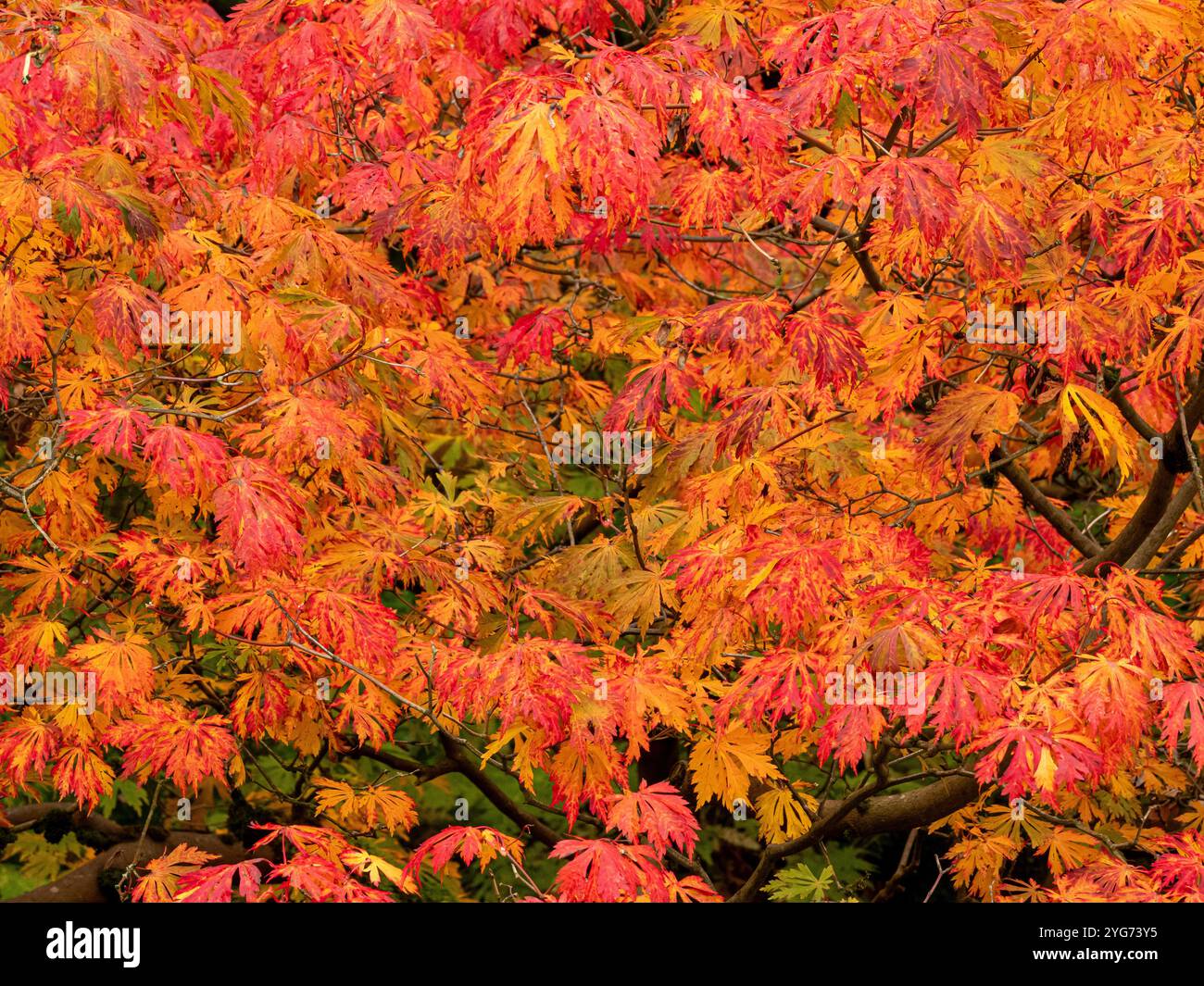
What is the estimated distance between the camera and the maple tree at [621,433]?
389 cm

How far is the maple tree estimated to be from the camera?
12.8 ft

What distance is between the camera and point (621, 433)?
488cm

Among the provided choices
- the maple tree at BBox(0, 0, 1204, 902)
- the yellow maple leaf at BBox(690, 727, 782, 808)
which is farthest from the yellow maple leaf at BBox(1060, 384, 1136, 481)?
the yellow maple leaf at BBox(690, 727, 782, 808)

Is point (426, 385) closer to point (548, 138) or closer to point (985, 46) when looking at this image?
point (548, 138)

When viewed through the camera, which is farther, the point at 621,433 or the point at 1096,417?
the point at 621,433

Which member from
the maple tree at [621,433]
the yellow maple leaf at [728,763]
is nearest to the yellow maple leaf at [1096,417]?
the maple tree at [621,433]

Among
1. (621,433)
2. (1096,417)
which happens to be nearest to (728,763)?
(621,433)

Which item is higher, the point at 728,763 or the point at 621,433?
the point at 621,433

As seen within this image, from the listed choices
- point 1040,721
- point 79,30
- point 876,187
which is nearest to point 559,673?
point 1040,721

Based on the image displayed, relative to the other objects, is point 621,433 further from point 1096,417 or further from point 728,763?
point 1096,417

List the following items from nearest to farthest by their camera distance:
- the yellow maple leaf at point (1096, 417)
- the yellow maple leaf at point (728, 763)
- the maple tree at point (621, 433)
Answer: the maple tree at point (621, 433)
the yellow maple leaf at point (1096, 417)
the yellow maple leaf at point (728, 763)

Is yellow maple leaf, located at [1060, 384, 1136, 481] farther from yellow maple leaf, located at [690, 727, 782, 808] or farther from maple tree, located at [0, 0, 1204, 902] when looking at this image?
yellow maple leaf, located at [690, 727, 782, 808]

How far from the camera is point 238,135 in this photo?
5.25 meters

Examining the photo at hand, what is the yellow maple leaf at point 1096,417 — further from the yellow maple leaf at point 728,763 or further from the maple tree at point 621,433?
the yellow maple leaf at point 728,763
